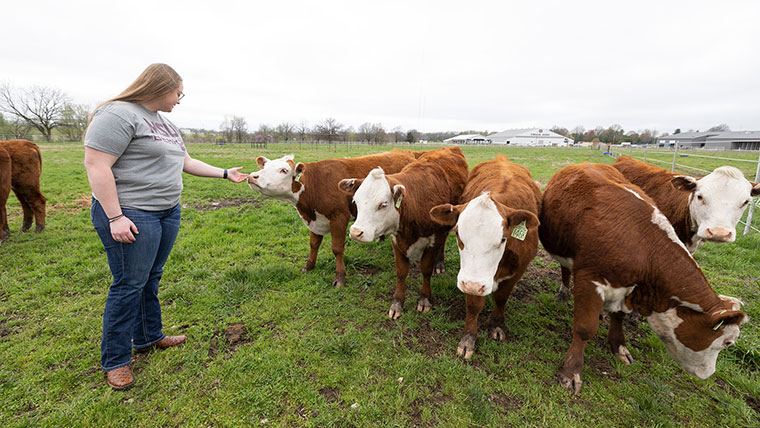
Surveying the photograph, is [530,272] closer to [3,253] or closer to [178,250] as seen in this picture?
[178,250]

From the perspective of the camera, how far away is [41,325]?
361 centimetres

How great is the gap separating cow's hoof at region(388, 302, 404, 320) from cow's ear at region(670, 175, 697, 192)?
3919 millimetres

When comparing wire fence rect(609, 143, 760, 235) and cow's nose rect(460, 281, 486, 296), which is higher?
wire fence rect(609, 143, 760, 235)

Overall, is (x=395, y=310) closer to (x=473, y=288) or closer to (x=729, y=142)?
(x=473, y=288)

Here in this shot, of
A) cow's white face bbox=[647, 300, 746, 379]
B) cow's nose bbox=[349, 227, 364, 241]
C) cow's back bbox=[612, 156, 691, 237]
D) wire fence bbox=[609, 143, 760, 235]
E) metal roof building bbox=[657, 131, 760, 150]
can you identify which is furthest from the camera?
metal roof building bbox=[657, 131, 760, 150]

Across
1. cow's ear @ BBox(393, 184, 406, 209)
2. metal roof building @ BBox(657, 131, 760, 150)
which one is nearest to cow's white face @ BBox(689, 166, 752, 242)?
cow's ear @ BBox(393, 184, 406, 209)

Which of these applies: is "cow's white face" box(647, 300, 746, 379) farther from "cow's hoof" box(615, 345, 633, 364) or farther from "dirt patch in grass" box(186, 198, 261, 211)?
"dirt patch in grass" box(186, 198, 261, 211)

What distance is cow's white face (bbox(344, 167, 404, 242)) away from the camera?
358 cm

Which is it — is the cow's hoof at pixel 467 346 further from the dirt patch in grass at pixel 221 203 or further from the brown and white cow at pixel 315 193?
the dirt patch in grass at pixel 221 203

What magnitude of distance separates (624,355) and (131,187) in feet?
16.3

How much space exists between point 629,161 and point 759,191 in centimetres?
169

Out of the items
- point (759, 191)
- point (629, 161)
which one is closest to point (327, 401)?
point (759, 191)

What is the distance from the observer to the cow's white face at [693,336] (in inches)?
103

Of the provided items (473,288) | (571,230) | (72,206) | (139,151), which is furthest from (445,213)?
(72,206)
